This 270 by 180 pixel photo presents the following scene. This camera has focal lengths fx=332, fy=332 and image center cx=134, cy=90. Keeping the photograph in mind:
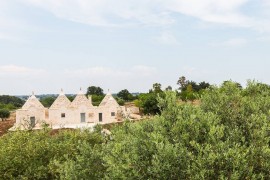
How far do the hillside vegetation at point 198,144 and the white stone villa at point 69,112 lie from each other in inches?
A: 2025

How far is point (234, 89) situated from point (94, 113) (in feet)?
186

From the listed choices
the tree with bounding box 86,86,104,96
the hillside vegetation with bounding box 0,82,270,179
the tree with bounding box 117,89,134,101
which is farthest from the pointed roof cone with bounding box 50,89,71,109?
the tree with bounding box 86,86,104,96

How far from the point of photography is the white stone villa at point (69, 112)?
69269mm

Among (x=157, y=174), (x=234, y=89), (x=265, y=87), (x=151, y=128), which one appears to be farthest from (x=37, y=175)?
(x=265, y=87)

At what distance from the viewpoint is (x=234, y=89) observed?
1830 cm

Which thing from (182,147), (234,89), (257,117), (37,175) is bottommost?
(37,175)

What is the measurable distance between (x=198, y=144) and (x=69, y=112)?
2361 inches

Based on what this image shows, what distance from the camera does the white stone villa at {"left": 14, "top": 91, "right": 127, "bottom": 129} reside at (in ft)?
227

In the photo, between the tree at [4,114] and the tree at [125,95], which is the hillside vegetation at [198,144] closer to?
the tree at [4,114]

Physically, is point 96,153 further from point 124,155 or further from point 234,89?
point 234,89

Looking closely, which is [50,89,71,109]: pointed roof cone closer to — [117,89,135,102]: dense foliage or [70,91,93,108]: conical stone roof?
[70,91,93,108]: conical stone roof

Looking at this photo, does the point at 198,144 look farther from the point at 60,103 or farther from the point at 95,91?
the point at 95,91

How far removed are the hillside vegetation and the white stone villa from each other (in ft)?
169

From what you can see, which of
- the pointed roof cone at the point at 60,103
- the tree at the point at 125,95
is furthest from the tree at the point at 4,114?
the tree at the point at 125,95
